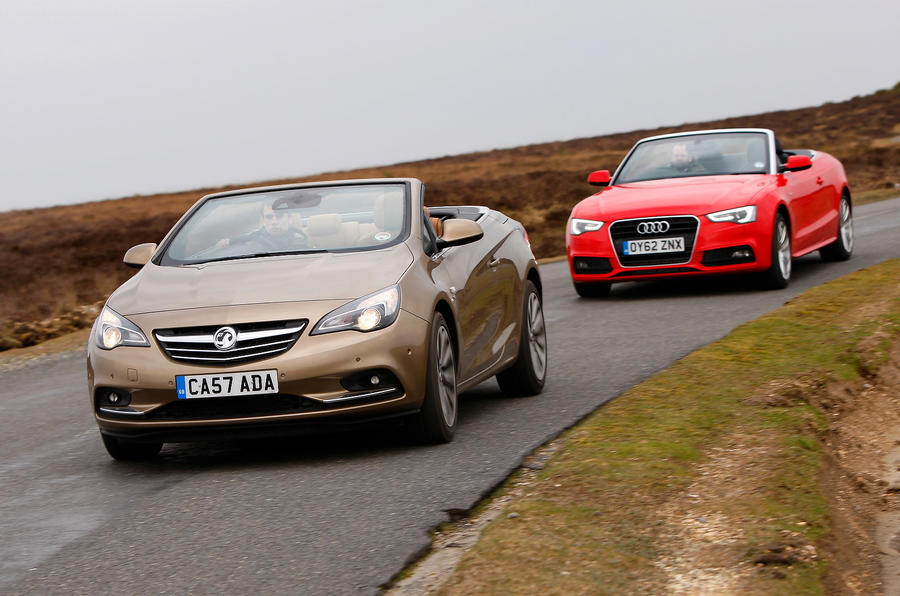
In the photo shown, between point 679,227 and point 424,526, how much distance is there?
29.6ft

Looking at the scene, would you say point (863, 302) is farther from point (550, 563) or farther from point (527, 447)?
point (550, 563)

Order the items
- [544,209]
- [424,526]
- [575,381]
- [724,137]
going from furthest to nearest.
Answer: [544,209] < [724,137] < [575,381] < [424,526]

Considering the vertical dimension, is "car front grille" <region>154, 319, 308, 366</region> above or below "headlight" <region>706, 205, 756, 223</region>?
above

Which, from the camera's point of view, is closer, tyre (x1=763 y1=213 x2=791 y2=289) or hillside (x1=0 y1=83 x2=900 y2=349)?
tyre (x1=763 y1=213 x2=791 y2=289)

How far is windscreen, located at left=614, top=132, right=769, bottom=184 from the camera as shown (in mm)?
15031

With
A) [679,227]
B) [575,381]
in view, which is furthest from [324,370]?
[679,227]

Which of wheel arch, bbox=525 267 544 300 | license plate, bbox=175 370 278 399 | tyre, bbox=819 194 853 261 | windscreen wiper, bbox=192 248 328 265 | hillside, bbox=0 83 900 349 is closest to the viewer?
license plate, bbox=175 370 278 399

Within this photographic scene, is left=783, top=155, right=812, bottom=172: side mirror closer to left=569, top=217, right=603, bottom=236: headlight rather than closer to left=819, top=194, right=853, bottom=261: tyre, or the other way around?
left=569, top=217, right=603, bottom=236: headlight

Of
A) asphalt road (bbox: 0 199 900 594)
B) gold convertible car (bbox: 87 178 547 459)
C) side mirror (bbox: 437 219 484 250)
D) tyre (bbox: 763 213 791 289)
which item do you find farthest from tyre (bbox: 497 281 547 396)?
tyre (bbox: 763 213 791 289)

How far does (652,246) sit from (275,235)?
7.04 metres

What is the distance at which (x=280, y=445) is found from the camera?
7520 millimetres

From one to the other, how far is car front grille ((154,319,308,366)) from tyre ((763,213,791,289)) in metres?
8.59

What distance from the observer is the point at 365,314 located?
261 inches

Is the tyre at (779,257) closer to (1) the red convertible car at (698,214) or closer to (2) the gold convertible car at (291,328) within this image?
(1) the red convertible car at (698,214)
